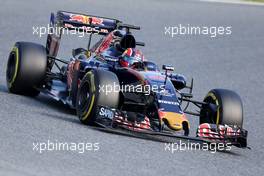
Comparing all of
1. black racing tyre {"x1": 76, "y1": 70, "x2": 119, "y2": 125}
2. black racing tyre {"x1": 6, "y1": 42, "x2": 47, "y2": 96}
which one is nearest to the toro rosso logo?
black racing tyre {"x1": 6, "y1": 42, "x2": 47, "y2": 96}

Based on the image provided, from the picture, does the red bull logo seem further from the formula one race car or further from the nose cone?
the nose cone

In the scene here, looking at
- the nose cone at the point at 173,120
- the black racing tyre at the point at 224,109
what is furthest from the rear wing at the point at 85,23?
the nose cone at the point at 173,120

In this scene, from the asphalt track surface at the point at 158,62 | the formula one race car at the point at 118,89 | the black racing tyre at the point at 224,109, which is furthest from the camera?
the black racing tyre at the point at 224,109

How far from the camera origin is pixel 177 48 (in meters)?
21.0

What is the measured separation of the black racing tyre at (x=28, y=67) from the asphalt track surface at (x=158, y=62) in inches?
7.2

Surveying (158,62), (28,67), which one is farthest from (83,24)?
(158,62)

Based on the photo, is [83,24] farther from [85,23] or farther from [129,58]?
[129,58]

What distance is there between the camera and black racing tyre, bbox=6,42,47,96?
13.0 m

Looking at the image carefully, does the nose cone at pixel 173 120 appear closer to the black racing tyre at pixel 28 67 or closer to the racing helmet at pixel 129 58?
the racing helmet at pixel 129 58

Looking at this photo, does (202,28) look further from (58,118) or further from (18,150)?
(18,150)

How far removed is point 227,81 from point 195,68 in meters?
0.98

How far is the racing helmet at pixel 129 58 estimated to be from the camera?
492 inches

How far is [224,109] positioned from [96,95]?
5.00ft

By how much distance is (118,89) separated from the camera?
1134cm
